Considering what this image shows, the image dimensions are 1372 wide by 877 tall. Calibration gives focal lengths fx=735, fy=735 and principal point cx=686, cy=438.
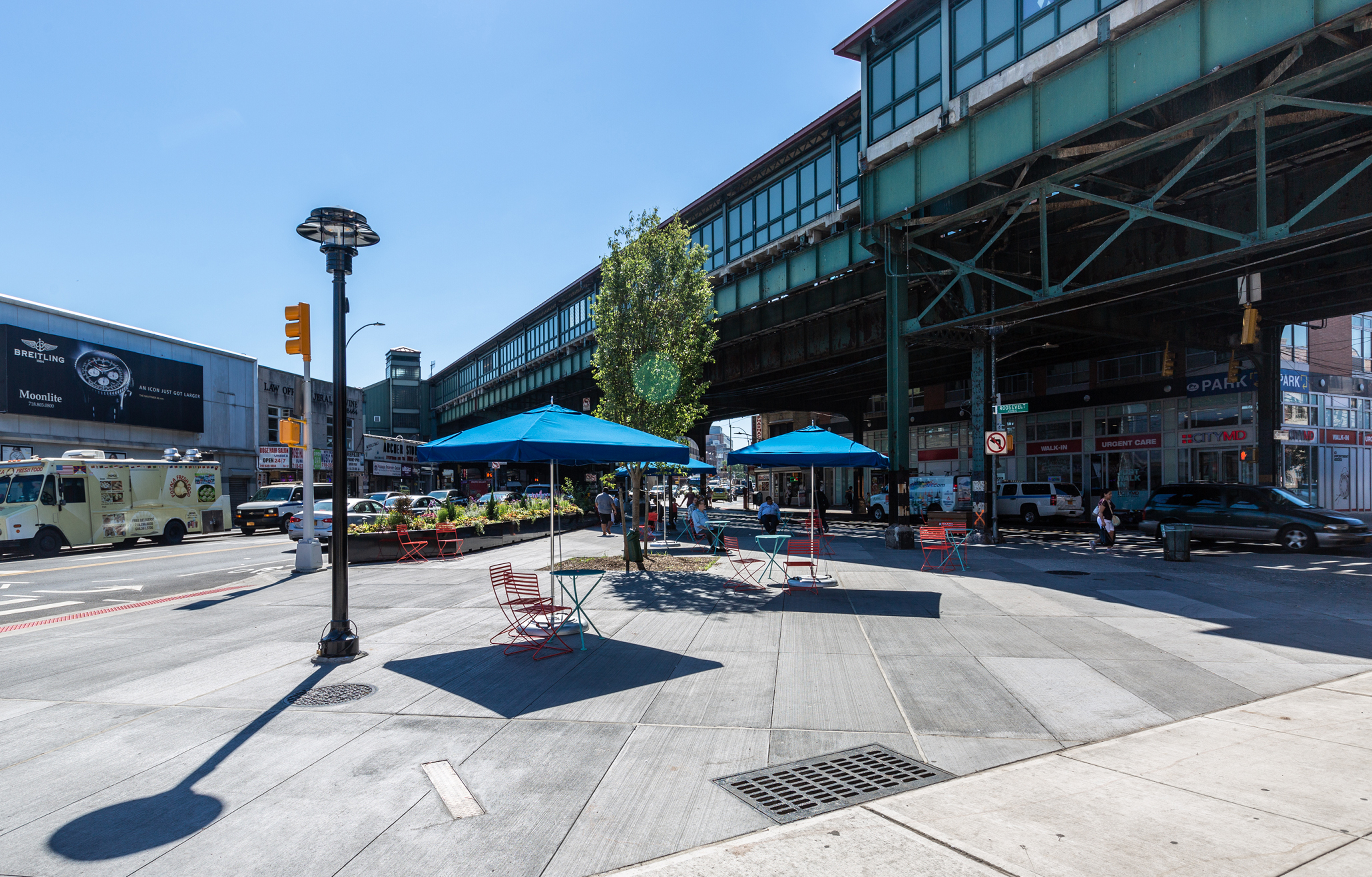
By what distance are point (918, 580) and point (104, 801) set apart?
11872 mm

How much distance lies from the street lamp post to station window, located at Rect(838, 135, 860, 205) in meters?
21.8

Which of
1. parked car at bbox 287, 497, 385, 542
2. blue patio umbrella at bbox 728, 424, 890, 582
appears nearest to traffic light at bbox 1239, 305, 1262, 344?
blue patio umbrella at bbox 728, 424, 890, 582

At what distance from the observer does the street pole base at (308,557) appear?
607 inches

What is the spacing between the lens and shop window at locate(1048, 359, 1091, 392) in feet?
119

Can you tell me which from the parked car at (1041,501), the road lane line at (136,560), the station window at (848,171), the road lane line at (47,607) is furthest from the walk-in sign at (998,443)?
the road lane line at (136,560)

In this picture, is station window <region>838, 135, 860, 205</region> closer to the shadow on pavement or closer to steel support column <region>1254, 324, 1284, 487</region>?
steel support column <region>1254, 324, 1284, 487</region>

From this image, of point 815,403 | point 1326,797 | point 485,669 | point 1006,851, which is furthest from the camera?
point 815,403

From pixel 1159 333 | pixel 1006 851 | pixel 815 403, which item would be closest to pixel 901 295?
pixel 1159 333

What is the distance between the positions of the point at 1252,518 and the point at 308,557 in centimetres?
2207

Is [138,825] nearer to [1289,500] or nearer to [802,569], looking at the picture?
[802,569]

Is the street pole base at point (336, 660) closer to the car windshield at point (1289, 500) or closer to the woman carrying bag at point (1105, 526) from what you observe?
the woman carrying bag at point (1105, 526)

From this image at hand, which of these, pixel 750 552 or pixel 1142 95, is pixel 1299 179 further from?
pixel 750 552

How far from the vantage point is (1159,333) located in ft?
88.8

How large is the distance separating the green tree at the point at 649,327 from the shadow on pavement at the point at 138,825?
43.2ft
